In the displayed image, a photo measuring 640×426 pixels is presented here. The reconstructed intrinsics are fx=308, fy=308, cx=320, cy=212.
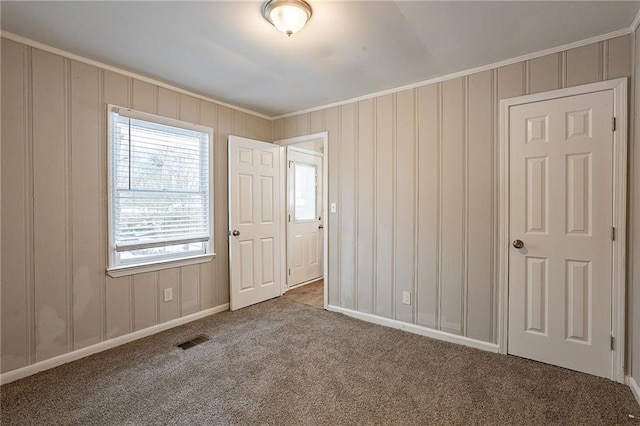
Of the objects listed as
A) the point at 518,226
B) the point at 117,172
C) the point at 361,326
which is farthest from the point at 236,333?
the point at 518,226

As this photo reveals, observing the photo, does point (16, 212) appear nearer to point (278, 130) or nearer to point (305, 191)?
point (278, 130)

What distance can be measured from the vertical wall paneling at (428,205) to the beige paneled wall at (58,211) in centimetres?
255

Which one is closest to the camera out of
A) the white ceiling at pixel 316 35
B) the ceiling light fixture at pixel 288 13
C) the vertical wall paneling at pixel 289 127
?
the ceiling light fixture at pixel 288 13

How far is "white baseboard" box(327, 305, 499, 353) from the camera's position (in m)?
2.64

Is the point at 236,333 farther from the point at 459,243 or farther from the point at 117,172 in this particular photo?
the point at 459,243

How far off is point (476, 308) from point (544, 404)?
85cm

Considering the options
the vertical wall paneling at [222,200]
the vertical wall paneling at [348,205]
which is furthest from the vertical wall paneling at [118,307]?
the vertical wall paneling at [348,205]

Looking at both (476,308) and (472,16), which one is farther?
(476,308)

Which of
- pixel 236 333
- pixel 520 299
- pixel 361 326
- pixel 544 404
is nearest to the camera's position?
pixel 544 404

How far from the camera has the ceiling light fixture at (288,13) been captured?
1740mm

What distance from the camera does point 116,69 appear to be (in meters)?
2.66

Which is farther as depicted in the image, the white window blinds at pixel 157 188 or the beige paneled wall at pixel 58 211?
the white window blinds at pixel 157 188

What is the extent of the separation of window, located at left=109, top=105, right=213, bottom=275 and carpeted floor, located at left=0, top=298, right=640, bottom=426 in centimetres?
88

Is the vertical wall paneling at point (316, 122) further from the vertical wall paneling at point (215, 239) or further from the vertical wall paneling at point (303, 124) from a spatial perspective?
the vertical wall paneling at point (215, 239)
